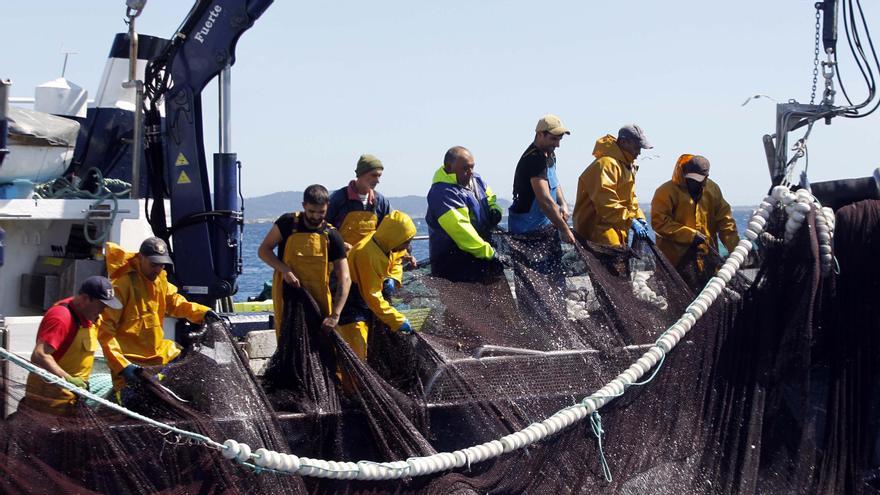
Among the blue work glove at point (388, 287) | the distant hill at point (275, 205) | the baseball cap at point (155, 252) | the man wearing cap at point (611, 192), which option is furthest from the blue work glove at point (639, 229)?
the distant hill at point (275, 205)

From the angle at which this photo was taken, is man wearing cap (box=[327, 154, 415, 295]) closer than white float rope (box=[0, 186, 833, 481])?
No

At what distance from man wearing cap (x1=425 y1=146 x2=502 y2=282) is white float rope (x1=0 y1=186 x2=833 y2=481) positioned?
1.29 m

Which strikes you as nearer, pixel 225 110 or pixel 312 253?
pixel 312 253

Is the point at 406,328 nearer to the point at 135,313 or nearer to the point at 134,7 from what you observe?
the point at 135,313

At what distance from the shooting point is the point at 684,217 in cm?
813

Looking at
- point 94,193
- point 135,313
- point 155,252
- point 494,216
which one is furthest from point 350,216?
point 94,193

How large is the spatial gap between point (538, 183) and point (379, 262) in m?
1.40

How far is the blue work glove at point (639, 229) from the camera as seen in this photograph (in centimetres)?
775

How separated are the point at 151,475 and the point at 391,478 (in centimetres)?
124

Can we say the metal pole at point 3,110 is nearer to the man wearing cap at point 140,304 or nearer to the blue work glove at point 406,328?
the man wearing cap at point 140,304

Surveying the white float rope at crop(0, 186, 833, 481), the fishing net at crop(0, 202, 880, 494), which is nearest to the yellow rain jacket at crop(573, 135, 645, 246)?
the fishing net at crop(0, 202, 880, 494)

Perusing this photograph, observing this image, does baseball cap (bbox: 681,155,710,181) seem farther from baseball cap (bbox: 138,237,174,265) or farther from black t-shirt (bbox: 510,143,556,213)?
baseball cap (bbox: 138,237,174,265)

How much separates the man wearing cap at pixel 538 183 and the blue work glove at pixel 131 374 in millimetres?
2905

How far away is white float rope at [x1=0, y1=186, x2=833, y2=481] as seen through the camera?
18.9 ft
